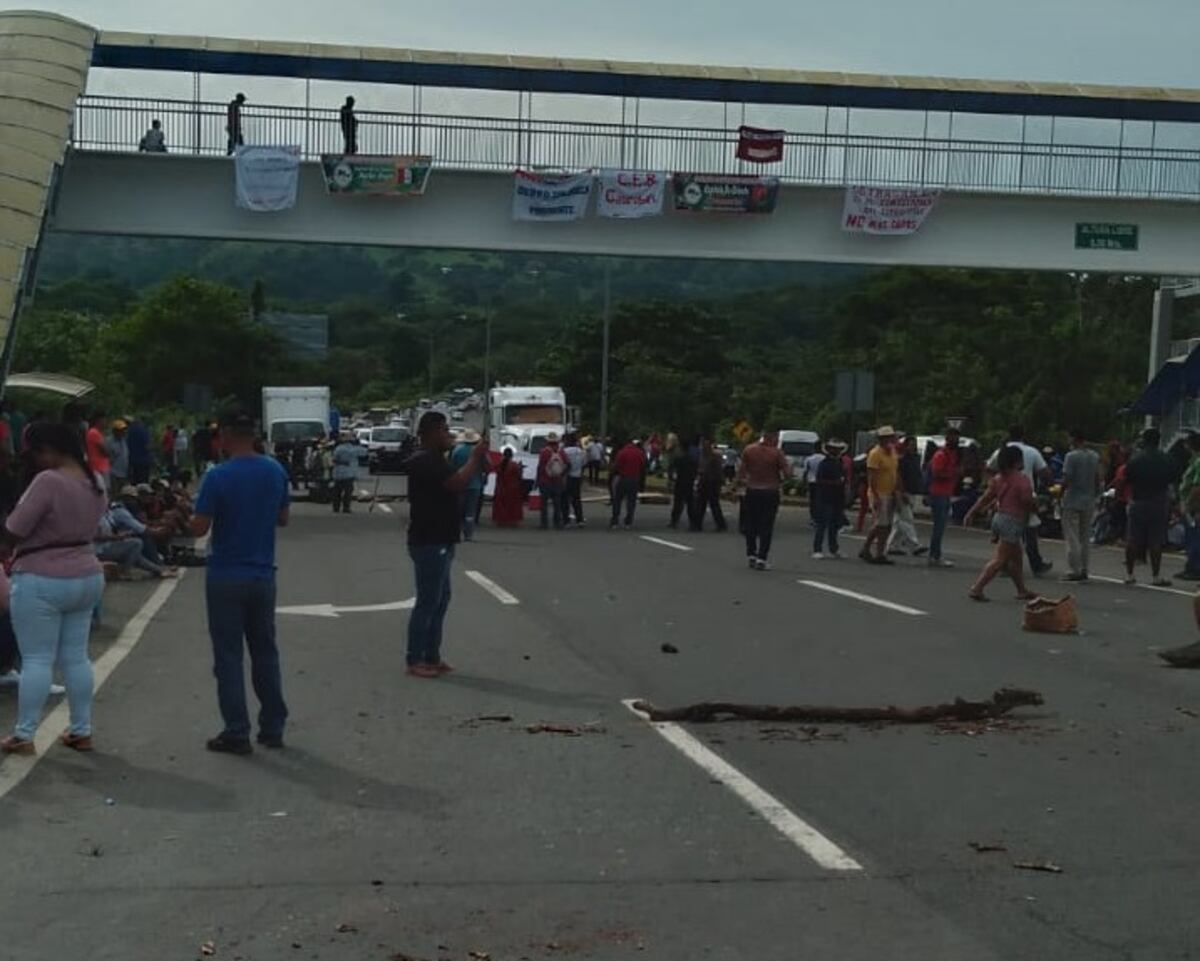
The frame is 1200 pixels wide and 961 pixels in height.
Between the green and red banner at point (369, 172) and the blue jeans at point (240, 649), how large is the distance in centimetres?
2355

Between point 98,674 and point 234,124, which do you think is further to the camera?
point 234,124

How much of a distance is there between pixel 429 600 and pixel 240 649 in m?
2.78

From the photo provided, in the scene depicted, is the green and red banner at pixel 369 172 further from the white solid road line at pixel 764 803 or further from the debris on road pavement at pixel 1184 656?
the white solid road line at pixel 764 803

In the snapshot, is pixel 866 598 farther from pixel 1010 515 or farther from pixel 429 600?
pixel 429 600

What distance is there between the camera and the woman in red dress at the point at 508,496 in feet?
101

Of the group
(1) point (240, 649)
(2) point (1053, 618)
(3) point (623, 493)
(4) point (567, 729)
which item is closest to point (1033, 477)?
(2) point (1053, 618)

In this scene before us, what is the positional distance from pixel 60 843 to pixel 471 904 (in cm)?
196

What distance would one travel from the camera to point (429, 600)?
11977mm

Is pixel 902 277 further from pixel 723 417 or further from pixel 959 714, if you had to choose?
pixel 959 714

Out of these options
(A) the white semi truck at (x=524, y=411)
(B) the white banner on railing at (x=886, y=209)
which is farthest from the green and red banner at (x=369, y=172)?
(A) the white semi truck at (x=524, y=411)

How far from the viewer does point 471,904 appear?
633cm

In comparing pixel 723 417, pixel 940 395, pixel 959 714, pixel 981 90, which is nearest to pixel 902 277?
pixel 723 417

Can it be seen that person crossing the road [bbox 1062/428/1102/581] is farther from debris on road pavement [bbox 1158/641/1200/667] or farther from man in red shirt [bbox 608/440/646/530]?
man in red shirt [bbox 608/440/646/530]

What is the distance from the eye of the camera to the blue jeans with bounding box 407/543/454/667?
1194 centimetres
